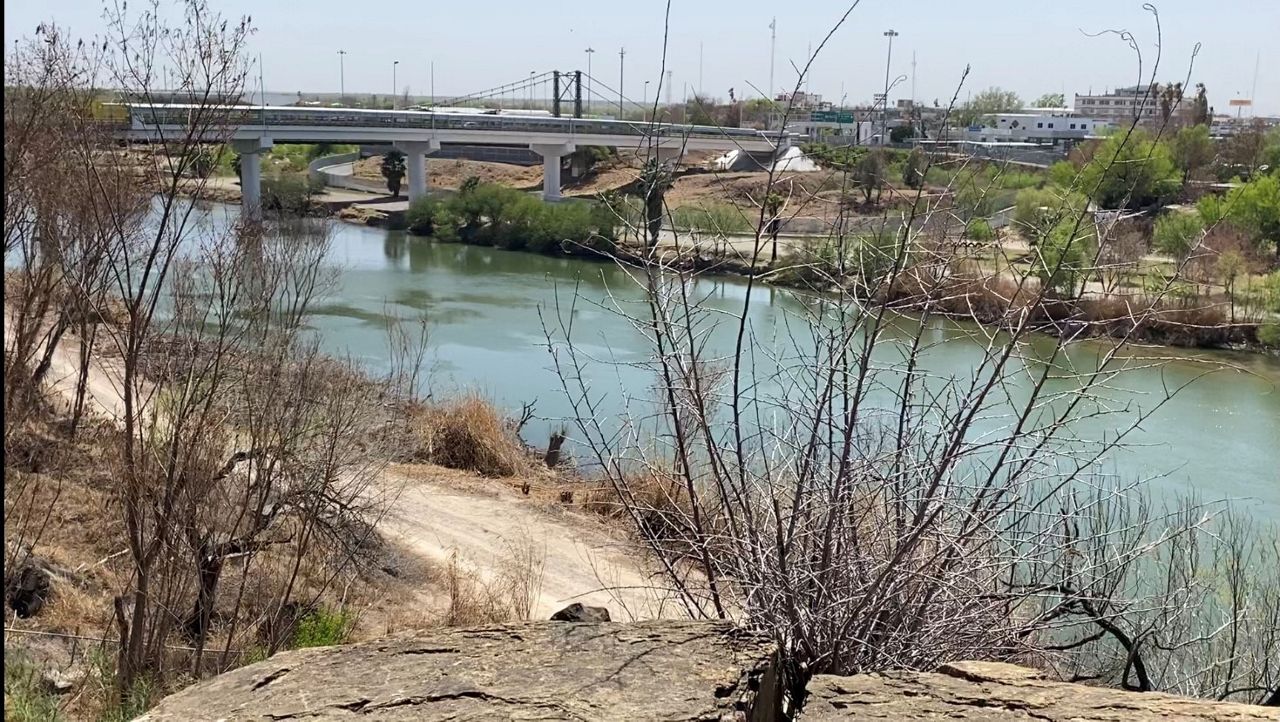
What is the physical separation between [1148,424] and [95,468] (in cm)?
1472

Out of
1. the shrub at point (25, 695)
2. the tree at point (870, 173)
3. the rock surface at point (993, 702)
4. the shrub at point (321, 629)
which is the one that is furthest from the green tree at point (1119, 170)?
the shrub at point (321, 629)

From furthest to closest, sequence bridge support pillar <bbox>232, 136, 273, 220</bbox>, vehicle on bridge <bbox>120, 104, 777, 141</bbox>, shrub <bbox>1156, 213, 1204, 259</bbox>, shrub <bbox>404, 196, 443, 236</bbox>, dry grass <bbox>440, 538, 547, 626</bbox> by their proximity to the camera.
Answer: shrub <bbox>404, 196, 443, 236</bbox> → vehicle on bridge <bbox>120, 104, 777, 141</bbox> → bridge support pillar <bbox>232, 136, 273, 220</bbox> → shrub <bbox>1156, 213, 1204, 259</bbox> → dry grass <bbox>440, 538, 547, 626</bbox>

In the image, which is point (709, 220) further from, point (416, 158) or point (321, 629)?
point (416, 158)

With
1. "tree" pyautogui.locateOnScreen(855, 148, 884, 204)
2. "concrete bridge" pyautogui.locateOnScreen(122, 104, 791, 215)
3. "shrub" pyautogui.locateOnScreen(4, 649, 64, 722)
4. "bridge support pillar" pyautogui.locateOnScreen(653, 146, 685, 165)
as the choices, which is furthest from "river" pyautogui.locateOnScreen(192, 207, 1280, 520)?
"concrete bridge" pyautogui.locateOnScreen(122, 104, 791, 215)

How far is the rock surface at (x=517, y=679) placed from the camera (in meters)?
2.40

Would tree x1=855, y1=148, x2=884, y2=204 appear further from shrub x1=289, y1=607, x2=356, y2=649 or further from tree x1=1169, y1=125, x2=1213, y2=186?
tree x1=1169, y1=125, x2=1213, y2=186

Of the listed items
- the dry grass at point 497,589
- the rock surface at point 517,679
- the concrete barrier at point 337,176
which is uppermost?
the concrete barrier at point 337,176

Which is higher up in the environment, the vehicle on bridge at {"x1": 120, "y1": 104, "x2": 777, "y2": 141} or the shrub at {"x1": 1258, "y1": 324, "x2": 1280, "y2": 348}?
the vehicle on bridge at {"x1": 120, "y1": 104, "x2": 777, "y2": 141}

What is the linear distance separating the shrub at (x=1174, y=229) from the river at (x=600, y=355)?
2.30 metres

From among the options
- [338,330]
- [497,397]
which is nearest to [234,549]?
[497,397]

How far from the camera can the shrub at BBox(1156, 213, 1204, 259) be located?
26.1 meters

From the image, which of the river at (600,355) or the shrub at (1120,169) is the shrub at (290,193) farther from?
the shrub at (1120,169)

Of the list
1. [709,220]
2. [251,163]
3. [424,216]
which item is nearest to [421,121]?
[424,216]

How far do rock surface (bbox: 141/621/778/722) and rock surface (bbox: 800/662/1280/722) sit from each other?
170mm
